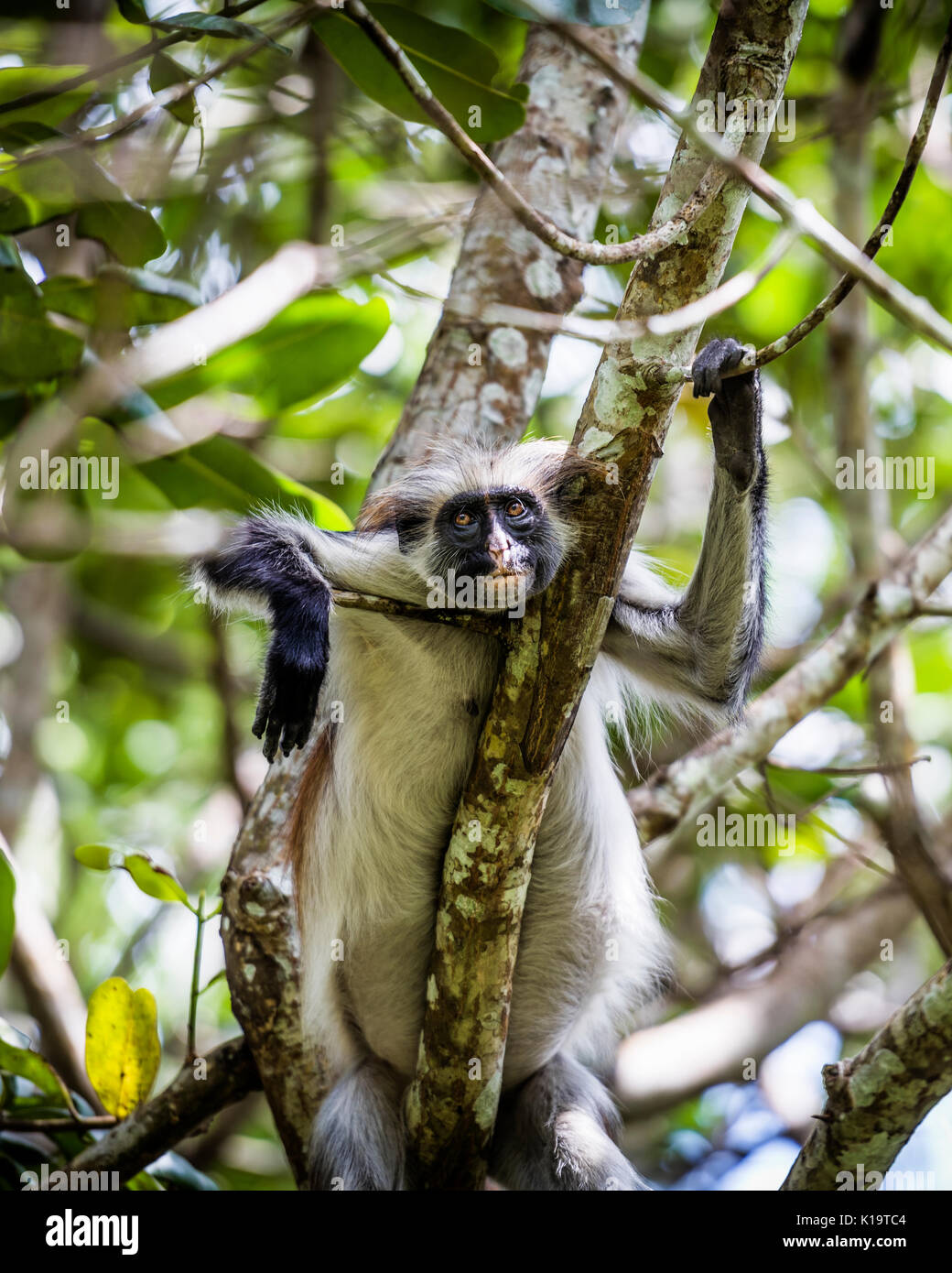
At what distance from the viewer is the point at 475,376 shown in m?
5.00

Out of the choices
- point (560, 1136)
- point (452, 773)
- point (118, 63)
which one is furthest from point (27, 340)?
point (560, 1136)

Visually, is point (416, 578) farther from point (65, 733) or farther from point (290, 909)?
point (65, 733)

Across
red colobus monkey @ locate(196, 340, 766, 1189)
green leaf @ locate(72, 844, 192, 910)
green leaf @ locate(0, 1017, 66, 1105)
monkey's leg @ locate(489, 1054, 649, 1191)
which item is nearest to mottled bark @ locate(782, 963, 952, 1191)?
monkey's leg @ locate(489, 1054, 649, 1191)

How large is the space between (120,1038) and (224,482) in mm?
2228

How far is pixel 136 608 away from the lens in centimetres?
755

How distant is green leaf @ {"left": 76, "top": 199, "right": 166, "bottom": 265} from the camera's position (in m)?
4.24

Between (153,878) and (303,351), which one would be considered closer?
(153,878)

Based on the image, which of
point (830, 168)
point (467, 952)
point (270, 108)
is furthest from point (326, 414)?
point (467, 952)

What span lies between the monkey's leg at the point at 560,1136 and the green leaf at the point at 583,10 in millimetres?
3643

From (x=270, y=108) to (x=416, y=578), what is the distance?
3134 millimetres

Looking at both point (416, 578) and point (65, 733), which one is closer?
point (416, 578)

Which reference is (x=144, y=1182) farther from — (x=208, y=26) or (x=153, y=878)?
(x=208, y=26)

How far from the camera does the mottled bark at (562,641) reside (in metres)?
2.92

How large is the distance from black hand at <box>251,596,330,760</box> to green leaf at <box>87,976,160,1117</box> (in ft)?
4.00
